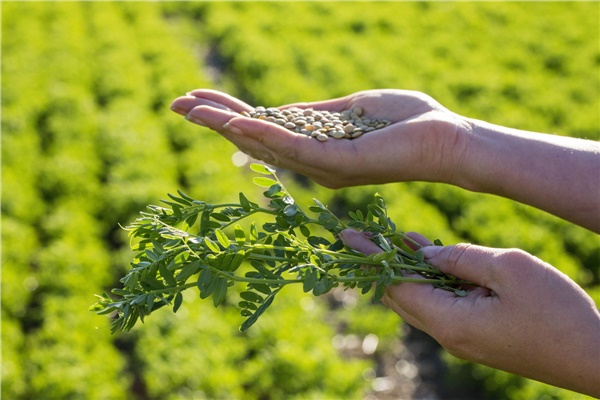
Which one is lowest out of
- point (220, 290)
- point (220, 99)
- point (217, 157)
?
point (217, 157)

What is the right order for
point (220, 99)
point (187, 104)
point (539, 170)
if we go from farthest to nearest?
point (220, 99)
point (187, 104)
point (539, 170)

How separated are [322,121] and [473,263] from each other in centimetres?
92

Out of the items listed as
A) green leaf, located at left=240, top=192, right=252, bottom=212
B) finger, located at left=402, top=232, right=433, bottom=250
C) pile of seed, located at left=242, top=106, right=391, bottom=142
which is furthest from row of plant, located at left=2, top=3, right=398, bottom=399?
green leaf, located at left=240, top=192, right=252, bottom=212

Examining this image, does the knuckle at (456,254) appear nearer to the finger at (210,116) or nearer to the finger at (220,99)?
the finger at (210,116)

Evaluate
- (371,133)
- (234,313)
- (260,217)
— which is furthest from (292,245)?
(260,217)

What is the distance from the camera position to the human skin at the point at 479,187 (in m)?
1.69

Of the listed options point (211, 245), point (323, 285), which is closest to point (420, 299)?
point (323, 285)

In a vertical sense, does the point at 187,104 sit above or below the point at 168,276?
below

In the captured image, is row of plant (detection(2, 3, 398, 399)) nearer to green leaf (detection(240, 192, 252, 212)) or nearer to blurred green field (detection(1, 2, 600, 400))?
blurred green field (detection(1, 2, 600, 400))

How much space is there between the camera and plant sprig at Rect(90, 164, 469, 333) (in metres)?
1.58

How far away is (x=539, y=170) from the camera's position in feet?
7.07

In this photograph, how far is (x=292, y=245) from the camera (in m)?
1.70

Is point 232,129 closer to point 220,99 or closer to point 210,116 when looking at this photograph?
point 210,116

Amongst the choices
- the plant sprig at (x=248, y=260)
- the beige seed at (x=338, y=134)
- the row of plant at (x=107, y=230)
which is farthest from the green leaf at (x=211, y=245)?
the row of plant at (x=107, y=230)
